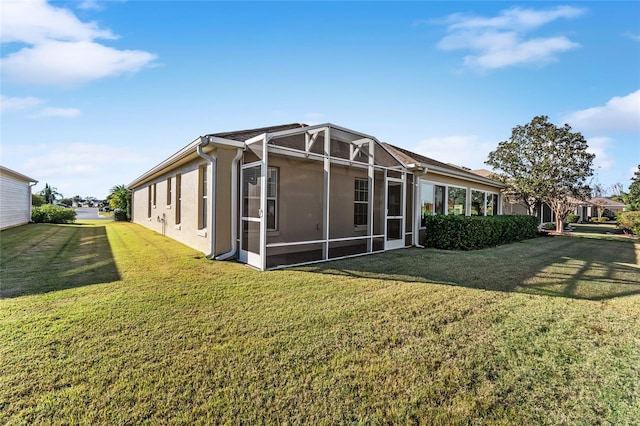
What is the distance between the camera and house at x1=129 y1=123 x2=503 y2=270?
7.16m

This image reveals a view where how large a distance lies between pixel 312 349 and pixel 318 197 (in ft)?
20.1

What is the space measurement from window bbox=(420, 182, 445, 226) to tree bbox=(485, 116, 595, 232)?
1029 centimetres

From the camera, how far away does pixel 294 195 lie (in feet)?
28.0

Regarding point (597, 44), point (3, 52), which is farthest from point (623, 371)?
point (3, 52)

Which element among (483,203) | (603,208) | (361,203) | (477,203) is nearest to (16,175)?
(361,203)

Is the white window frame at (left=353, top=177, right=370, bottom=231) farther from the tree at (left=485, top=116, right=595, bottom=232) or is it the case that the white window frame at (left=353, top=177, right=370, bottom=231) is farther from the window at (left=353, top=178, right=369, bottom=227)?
the tree at (left=485, top=116, right=595, bottom=232)

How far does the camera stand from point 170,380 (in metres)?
2.53

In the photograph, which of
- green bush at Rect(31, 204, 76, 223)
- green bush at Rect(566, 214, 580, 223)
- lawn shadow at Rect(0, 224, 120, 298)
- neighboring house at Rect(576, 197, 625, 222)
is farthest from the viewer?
neighboring house at Rect(576, 197, 625, 222)

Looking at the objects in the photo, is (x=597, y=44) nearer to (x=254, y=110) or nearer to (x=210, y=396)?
(x=254, y=110)

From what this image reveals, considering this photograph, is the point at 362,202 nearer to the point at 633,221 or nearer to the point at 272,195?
the point at 272,195

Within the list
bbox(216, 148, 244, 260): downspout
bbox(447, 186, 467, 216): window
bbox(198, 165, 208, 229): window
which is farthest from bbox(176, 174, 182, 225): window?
bbox(447, 186, 467, 216): window

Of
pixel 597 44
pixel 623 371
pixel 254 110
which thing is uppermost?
pixel 597 44

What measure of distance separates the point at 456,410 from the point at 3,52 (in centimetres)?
1312

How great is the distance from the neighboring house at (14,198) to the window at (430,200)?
64.1 ft
